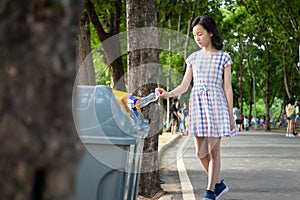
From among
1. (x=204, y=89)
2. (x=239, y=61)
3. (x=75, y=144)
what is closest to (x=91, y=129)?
(x=75, y=144)

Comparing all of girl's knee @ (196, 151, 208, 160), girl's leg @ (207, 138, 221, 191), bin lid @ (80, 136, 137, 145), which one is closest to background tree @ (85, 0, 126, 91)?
girl's knee @ (196, 151, 208, 160)

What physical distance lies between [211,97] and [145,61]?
60.6 inches

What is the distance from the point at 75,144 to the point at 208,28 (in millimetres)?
4071

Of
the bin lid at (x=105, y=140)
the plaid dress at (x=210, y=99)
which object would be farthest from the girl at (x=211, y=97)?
the bin lid at (x=105, y=140)

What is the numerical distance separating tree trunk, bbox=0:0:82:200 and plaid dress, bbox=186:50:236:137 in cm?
399

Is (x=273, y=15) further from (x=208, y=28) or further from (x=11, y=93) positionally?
(x=11, y=93)

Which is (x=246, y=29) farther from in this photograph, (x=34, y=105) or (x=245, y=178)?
(x=34, y=105)

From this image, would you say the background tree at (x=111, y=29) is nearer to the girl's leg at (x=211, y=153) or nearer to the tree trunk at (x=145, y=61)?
the tree trunk at (x=145, y=61)

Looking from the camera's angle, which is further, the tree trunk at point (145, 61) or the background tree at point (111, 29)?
the background tree at point (111, 29)

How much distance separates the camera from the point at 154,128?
22.4 ft

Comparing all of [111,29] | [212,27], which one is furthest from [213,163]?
[111,29]

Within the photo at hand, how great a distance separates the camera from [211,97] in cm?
536

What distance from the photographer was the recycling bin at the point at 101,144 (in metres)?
3.29

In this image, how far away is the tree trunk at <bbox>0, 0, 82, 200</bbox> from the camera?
4.48ft
